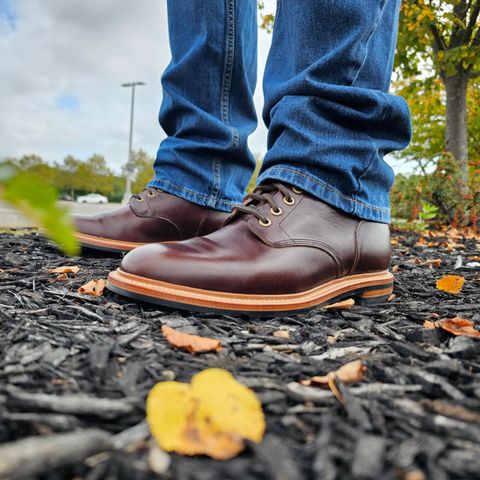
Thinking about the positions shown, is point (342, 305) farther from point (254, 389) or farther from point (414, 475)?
point (414, 475)

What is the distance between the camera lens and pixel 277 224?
1180mm

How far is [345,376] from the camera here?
0.71 meters

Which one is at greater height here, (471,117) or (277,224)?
(471,117)

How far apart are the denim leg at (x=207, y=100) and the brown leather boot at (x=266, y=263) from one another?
615mm

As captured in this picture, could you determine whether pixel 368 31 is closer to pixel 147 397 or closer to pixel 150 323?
pixel 150 323

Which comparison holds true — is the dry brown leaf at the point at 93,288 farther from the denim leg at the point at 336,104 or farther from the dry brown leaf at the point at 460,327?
the dry brown leaf at the point at 460,327

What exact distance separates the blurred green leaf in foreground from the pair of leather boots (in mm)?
840

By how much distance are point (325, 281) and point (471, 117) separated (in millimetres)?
11517

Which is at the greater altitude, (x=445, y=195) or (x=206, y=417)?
(x=206, y=417)

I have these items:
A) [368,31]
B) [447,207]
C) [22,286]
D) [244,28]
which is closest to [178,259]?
[22,286]

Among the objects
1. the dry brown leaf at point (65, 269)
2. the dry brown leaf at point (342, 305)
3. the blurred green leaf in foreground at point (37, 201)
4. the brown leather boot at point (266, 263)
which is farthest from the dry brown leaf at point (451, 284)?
the blurred green leaf in foreground at point (37, 201)

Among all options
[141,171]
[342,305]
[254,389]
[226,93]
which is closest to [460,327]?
[342,305]

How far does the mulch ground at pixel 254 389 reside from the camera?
493 mm

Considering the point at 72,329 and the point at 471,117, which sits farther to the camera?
the point at 471,117
